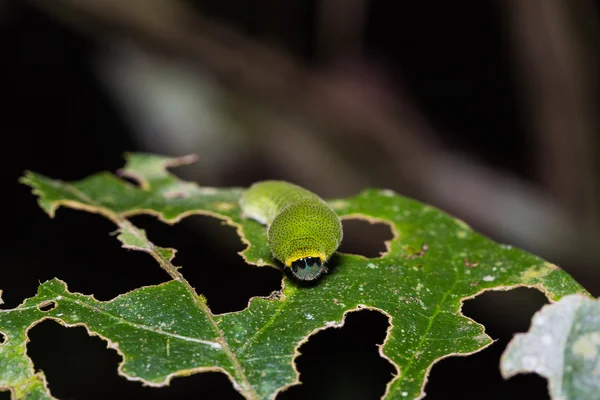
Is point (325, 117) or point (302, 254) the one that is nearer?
point (302, 254)

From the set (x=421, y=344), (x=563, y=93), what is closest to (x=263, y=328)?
(x=421, y=344)

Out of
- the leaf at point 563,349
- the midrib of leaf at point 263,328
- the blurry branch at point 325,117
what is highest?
the leaf at point 563,349

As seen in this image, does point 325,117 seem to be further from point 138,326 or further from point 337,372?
point 138,326

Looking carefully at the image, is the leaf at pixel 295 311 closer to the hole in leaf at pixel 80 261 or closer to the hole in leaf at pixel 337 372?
the hole in leaf at pixel 80 261

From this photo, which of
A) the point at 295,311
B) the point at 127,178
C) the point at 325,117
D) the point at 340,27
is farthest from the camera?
the point at 325,117

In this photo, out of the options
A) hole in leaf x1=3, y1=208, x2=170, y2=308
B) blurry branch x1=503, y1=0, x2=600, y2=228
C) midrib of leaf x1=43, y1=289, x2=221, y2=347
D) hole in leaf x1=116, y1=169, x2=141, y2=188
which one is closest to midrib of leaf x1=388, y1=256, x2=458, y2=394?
midrib of leaf x1=43, y1=289, x2=221, y2=347

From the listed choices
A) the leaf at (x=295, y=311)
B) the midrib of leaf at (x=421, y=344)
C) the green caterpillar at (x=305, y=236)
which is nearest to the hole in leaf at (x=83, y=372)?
the leaf at (x=295, y=311)
